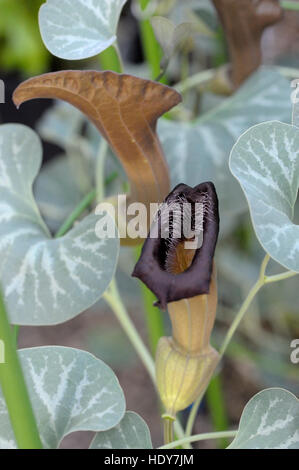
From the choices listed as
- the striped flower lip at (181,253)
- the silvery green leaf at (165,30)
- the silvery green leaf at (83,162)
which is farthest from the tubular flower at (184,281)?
the silvery green leaf at (83,162)

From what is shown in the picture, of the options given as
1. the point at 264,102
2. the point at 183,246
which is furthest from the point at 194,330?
the point at 264,102

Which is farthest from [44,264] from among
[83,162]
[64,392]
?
[83,162]

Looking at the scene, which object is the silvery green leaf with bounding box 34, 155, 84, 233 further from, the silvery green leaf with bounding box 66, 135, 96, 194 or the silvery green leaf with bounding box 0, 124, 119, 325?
the silvery green leaf with bounding box 0, 124, 119, 325

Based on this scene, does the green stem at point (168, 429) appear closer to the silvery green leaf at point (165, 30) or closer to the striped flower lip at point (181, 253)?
the striped flower lip at point (181, 253)

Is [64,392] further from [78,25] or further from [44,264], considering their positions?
[78,25]

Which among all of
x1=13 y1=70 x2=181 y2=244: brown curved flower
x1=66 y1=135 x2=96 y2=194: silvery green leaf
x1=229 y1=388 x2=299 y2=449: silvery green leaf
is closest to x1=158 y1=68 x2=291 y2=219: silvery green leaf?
x1=13 y1=70 x2=181 y2=244: brown curved flower
